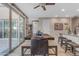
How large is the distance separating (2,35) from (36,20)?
499 centimetres

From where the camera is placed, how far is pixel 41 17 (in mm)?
10211

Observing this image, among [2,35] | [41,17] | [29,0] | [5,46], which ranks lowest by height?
[5,46]

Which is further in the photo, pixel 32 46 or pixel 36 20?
pixel 36 20

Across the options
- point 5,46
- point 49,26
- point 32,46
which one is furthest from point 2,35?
point 49,26

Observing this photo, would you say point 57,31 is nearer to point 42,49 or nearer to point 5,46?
point 5,46

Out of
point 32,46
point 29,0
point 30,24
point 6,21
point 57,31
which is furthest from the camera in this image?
point 30,24

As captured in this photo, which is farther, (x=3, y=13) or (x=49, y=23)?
(x=49, y=23)

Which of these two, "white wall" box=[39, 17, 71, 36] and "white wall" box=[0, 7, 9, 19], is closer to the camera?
"white wall" box=[0, 7, 9, 19]

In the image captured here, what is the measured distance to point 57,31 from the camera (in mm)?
10062

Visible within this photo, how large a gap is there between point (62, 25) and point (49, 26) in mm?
970

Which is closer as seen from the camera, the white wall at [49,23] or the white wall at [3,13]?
the white wall at [3,13]

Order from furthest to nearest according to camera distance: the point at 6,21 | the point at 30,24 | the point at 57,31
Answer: the point at 30,24 < the point at 57,31 < the point at 6,21

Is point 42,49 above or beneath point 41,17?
beneath

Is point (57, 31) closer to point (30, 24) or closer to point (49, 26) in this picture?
point (49, 26)
